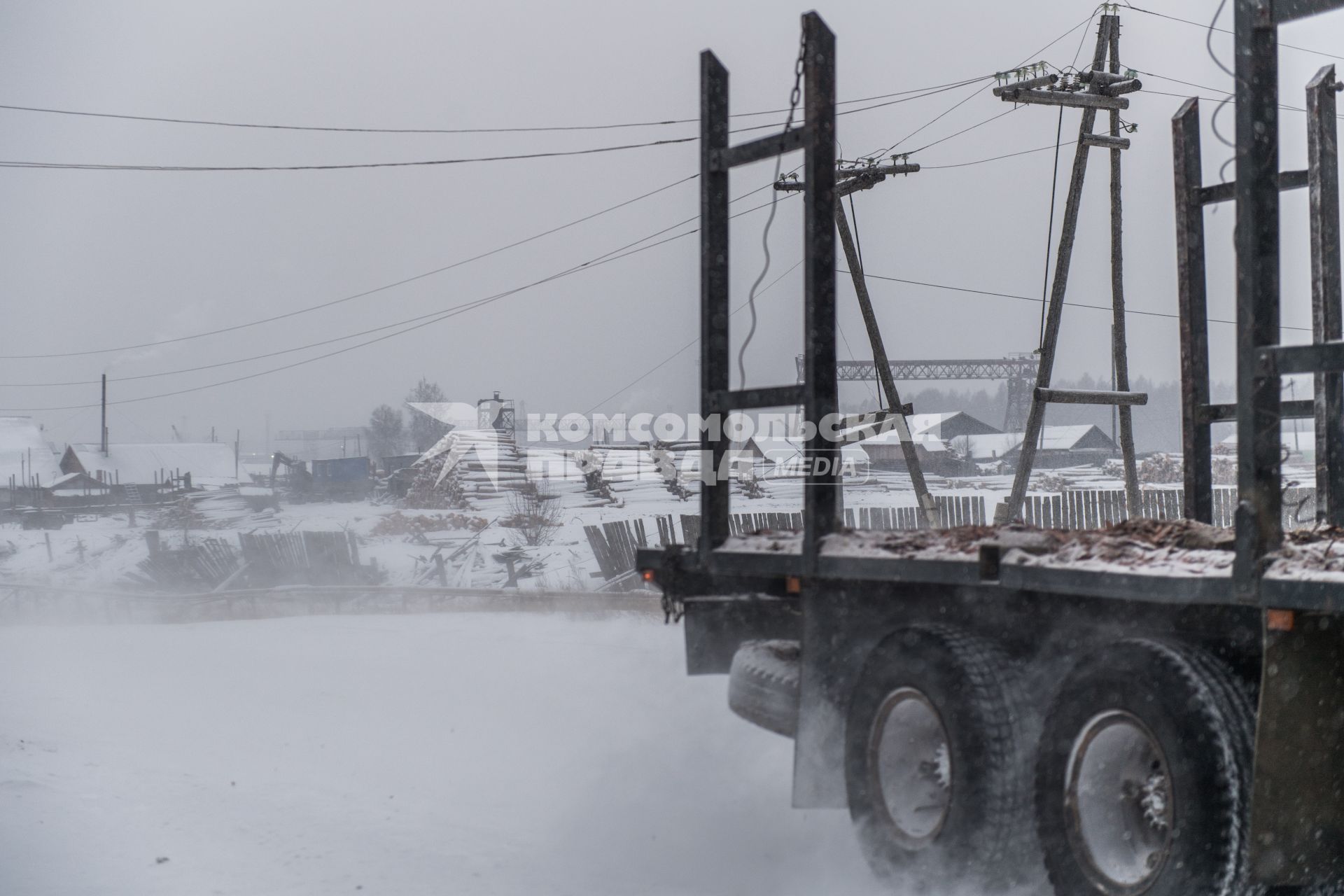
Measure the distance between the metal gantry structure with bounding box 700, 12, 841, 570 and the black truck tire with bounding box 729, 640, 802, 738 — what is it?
1.87ft

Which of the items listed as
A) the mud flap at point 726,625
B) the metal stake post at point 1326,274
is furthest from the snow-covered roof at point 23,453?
the metal stake post at point 1326,274

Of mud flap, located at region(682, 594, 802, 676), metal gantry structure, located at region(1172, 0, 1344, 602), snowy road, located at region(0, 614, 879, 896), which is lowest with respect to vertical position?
snowy road, located at region(0, 614, 879, 896)

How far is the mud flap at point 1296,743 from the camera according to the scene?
11.2 ft

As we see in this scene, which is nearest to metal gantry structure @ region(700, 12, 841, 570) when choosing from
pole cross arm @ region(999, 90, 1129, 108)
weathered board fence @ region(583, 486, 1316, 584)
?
pole cross arm @ region(999, 90, 1129, 108)

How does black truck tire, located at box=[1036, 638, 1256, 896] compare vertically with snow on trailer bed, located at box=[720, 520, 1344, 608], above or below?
below

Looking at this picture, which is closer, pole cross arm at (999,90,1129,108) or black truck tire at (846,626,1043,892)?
black truck tire at (846,626,1043,892)

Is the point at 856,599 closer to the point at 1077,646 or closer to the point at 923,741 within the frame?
the point at 923,741

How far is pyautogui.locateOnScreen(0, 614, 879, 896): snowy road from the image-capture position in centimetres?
546

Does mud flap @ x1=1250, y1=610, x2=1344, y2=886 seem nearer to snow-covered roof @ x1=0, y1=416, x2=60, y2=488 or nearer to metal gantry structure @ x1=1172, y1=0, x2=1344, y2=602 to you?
metal gantry structure @ x1=1172, y1=0, x2=1344, y2=602

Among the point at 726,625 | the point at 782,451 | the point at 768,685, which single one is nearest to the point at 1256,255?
the point at 768,685

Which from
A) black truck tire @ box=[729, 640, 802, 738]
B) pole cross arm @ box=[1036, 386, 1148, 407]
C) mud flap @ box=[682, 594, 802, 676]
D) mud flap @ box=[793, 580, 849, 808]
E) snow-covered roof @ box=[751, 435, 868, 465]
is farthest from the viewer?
snow-covered roof @ box=[751, 435, 868, 465]

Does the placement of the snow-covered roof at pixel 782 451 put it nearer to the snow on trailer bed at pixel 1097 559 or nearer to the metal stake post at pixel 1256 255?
the snow on trailer bed at pixel 1097 559

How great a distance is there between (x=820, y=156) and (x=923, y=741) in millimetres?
2682

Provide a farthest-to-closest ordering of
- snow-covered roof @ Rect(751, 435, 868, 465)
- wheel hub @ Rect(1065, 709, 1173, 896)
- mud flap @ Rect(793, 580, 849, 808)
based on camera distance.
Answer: snow-covered roof @ Rect(751, 435, 868, 465) < mud flap @ Rect(793, 580, 849, 808) < wheel hub @ Rect(1065, 709, 1173, 896)
